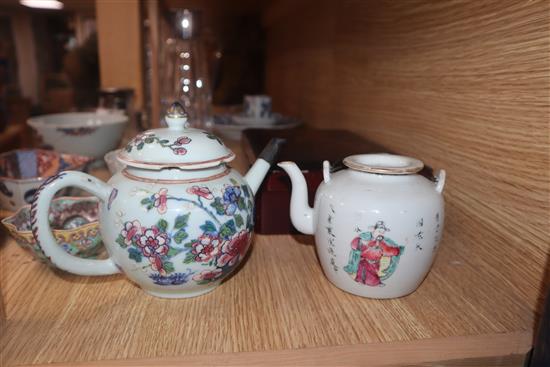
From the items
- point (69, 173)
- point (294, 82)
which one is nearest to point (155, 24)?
point (294, 82)

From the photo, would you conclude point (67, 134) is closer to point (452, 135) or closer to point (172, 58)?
point (172, 58)

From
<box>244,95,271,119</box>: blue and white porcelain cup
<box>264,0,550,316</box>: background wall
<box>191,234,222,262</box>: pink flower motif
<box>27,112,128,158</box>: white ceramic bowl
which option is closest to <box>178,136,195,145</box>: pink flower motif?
<box>191,234,222,262</box>: pink flower motif

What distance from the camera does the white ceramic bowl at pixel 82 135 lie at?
986mm

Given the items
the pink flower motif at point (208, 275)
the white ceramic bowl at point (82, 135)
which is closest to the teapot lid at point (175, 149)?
the pink flower motif at point (208, 275)

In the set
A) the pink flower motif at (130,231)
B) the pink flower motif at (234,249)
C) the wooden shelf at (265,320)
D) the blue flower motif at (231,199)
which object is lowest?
the wooden shelf at (265,320)

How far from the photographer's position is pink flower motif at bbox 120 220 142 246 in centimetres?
49

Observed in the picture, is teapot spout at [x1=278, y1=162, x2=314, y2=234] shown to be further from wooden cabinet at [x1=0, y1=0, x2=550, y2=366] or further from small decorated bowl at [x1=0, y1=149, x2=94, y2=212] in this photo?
small decorated bowl at [x1=0, y1=149, x2=94, y2=212]

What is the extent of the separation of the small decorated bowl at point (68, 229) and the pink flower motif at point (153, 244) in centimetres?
13

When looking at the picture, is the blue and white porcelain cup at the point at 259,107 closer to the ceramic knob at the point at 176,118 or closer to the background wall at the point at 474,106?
the background wall at the point at 474,106

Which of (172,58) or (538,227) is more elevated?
(172,58)

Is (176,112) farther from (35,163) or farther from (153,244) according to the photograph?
(35,163)

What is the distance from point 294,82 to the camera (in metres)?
1.84

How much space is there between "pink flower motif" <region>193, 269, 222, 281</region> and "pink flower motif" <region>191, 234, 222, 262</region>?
0.7 inches

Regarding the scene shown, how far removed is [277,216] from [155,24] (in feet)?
3.70
